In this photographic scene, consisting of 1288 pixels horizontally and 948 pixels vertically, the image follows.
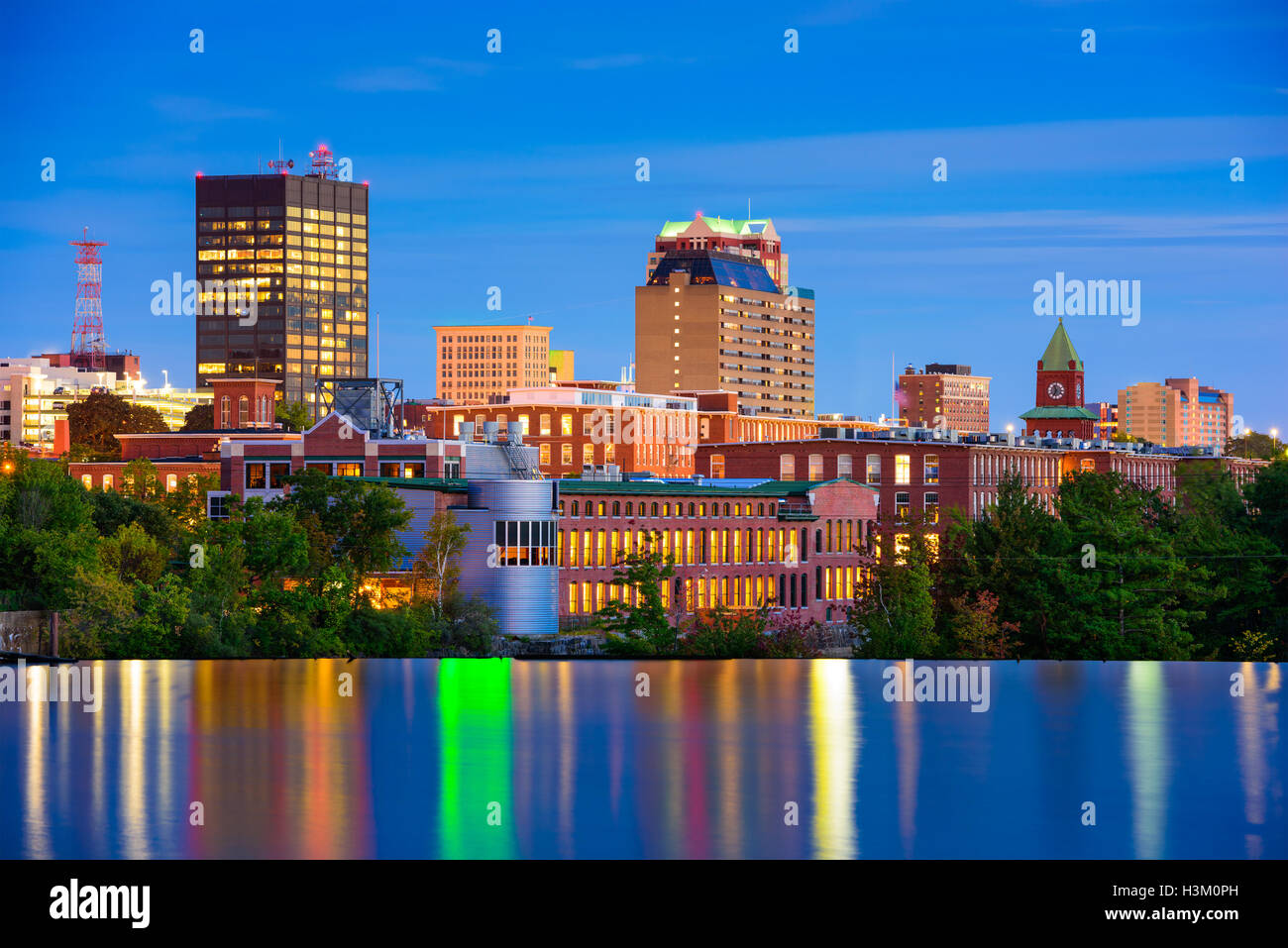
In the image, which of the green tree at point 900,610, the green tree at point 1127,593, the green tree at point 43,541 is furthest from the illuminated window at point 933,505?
the green tree at point 43,541

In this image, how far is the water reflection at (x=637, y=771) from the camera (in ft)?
112

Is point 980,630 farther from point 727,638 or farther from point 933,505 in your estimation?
point 933,505

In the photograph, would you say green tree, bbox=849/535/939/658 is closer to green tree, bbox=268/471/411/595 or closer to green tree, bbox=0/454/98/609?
green tree, bbox=268/471/411/595

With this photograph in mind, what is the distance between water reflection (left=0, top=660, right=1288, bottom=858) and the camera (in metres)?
34.2

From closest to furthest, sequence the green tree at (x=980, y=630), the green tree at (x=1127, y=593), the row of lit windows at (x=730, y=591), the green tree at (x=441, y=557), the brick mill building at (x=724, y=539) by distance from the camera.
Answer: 1. the green tree at (x=980, y=630)
2. the green tree at (x=1127, y=593)
3. the green tree at (x=441, y=557)
4. the row of lit windows at (x=730, y=591)
5. the brick mill building at (x=724, y=539)

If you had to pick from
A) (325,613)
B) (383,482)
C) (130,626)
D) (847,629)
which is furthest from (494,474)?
(130,626)

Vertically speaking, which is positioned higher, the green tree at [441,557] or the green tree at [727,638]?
the green tree at [441,557]

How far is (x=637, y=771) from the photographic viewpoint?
142 ft

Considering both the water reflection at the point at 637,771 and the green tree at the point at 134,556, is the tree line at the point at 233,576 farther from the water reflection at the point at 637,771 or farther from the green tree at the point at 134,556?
the water reflection at the point at 637,771

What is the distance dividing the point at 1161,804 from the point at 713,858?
511 inches

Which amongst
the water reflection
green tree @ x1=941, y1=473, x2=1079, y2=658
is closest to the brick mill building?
green tree @ x1=941, y1=473, x2=1079, y2=658

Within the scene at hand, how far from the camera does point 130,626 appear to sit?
225 ft
